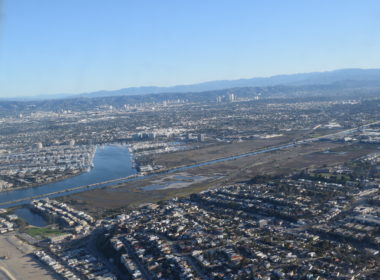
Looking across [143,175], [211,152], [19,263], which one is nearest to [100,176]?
[143,175]

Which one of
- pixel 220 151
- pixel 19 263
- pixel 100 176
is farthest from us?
pixel 220 151

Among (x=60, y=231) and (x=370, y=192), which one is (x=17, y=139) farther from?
(x=370, y=192)

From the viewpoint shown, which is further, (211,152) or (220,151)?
(220,151)

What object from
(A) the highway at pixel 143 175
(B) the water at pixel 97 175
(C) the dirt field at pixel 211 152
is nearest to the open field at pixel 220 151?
(C) the dirt field at pixel 211 152

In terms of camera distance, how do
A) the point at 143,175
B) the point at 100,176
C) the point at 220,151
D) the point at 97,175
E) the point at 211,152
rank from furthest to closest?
the point at 220,151 → the point at 211,152 → the point at 97,175 → the point at 100,176 → the point at 143,175

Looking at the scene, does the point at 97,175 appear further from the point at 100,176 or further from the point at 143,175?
the point at 143,175

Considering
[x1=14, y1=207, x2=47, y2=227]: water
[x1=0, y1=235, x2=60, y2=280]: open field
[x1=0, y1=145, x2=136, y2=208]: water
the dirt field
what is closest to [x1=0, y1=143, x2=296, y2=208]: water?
[x1=0, y1=145, x2=136, y2=208]: water
